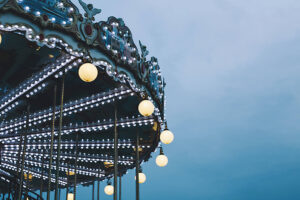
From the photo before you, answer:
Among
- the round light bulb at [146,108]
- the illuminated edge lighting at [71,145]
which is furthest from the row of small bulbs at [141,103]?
the illuminated edge lighting at [71,145]

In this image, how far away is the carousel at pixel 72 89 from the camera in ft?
23.0

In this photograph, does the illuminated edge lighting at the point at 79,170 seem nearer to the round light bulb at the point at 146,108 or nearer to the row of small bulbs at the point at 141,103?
the row of small bulbs at the point at 141,103

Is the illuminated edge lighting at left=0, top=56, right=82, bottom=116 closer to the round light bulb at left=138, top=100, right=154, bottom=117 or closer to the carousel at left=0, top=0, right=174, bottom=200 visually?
the carousel at left=0, top=0, right=174, bottom=200

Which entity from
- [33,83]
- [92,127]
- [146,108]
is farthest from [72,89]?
[146,108]

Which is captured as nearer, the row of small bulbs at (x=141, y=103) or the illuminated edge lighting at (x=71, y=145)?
the row of small bulbs at (x=141, y=103)

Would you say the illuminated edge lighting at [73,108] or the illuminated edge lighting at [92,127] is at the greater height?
the illuminated edge lighting at [73,108]

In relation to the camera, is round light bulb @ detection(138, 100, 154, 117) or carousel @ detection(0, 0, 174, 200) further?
round light bulb @ detection(138, 100, 154, 117)

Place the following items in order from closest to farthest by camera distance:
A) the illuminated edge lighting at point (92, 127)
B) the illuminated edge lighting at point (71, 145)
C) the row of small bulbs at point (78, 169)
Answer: the illuminated edge lighting at point (92, 127)
the illuminated edge lighting at point (71, 145)
the row of small bulbs at point (78, 169)

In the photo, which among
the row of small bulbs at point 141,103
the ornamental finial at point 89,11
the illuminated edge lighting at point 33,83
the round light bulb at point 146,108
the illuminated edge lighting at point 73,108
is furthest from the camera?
the illuminated edge lighting at point 73,108

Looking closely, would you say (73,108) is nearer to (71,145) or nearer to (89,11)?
(71,145)

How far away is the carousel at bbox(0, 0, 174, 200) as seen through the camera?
6996 mm

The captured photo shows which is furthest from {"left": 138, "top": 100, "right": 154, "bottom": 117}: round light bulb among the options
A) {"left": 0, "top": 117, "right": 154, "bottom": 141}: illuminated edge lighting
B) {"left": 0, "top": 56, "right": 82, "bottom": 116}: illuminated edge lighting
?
{"left": 0, "top": 117, "right": 154, "bottom": 141}: illuminated edge lighting

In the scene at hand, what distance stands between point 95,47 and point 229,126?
101782 mm

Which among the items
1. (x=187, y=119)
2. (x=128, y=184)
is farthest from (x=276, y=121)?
(x=128, y=184)
